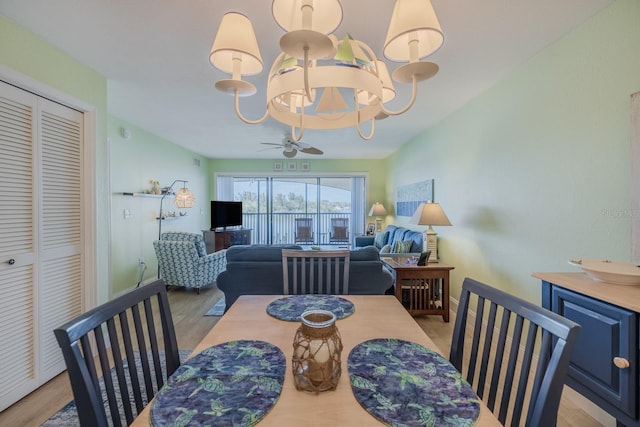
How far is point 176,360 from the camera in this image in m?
1.19

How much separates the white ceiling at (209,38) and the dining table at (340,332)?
5.55 feet

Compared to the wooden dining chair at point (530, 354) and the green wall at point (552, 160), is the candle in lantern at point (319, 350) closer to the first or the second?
the wooden dining chair at point (530, 354)

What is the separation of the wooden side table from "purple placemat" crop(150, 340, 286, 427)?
2.29 m

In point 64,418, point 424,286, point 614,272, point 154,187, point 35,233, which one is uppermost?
point 154,187

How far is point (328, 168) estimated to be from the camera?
6930 mm

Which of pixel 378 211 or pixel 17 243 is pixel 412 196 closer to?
pixel 378 211

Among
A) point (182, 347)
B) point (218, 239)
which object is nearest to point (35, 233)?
point (182, 347)

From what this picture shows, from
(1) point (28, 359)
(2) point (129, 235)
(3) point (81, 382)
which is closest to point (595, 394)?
(3) point (81, 382)

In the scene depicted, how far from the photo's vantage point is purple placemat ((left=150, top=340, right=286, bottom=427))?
721mm

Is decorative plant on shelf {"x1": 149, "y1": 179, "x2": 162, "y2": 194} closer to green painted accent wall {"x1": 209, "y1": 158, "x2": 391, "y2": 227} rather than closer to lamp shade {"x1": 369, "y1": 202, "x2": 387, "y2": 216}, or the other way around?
green painted accent wall {"x1": 209, "y1": 158, "x2": 391, "y2": 227}

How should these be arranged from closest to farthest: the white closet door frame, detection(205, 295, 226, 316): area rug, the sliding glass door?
the white closet door frame → detection(205, 295, 226, 316): area rug → the sliding glass door

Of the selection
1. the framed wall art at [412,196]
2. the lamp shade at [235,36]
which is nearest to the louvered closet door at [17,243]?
the lamp shade at [235,36]

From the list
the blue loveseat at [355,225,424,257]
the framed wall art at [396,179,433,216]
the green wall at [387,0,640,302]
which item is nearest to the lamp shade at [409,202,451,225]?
the green wall at [387,0,640,302]

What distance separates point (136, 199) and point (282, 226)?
12.7 ft
